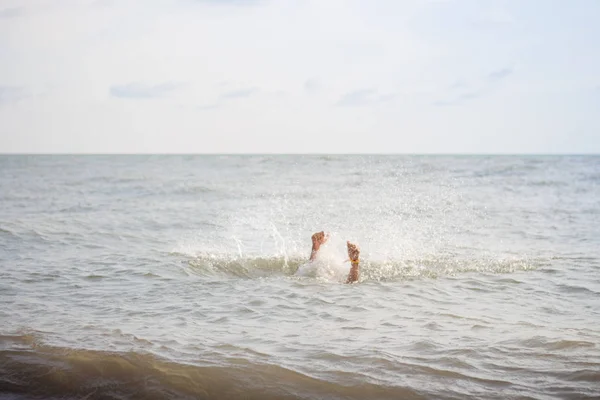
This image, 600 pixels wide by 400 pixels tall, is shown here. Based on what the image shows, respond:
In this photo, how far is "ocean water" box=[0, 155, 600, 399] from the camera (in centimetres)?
523

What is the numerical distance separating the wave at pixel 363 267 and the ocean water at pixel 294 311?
0.04m

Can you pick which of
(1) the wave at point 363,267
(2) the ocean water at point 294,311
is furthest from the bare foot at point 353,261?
(1) the wave at point 363,267

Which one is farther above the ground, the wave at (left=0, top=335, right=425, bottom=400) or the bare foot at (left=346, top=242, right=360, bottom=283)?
the bare foot at (left=346, top=242, right=360, bottom=283)

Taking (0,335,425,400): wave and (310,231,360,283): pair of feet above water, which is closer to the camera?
(0,335,425,400): wave

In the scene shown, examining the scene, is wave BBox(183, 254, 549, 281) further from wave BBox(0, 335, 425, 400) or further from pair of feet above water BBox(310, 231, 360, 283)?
wave BBox(0, 335, 425, 400)

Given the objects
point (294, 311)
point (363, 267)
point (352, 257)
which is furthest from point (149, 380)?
point (363, 267)

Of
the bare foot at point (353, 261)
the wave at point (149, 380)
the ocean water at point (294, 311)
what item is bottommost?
the wave at point (149, 380)

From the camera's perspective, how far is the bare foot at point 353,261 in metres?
9.07

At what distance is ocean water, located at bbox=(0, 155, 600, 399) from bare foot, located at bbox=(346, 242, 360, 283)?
168 mm

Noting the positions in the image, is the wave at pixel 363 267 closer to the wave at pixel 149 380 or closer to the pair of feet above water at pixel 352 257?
the pair of feet above water at pixel 352 257

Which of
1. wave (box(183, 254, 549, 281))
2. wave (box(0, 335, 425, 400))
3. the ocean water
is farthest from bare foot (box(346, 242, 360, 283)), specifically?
wave (box(0, 335, 425, 400))

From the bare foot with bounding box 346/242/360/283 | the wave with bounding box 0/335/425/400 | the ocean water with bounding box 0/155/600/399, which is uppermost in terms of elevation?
the bare foot with bounding box 346/242/360/283

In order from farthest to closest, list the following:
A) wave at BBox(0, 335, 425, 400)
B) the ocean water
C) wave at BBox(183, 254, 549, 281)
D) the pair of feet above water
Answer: wave at BBox(183, 254, 549, 281) → the pair of feet above water → the ocean water → wave at BBox(0, 335, 425, 400)

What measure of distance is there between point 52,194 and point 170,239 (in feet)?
49.2
